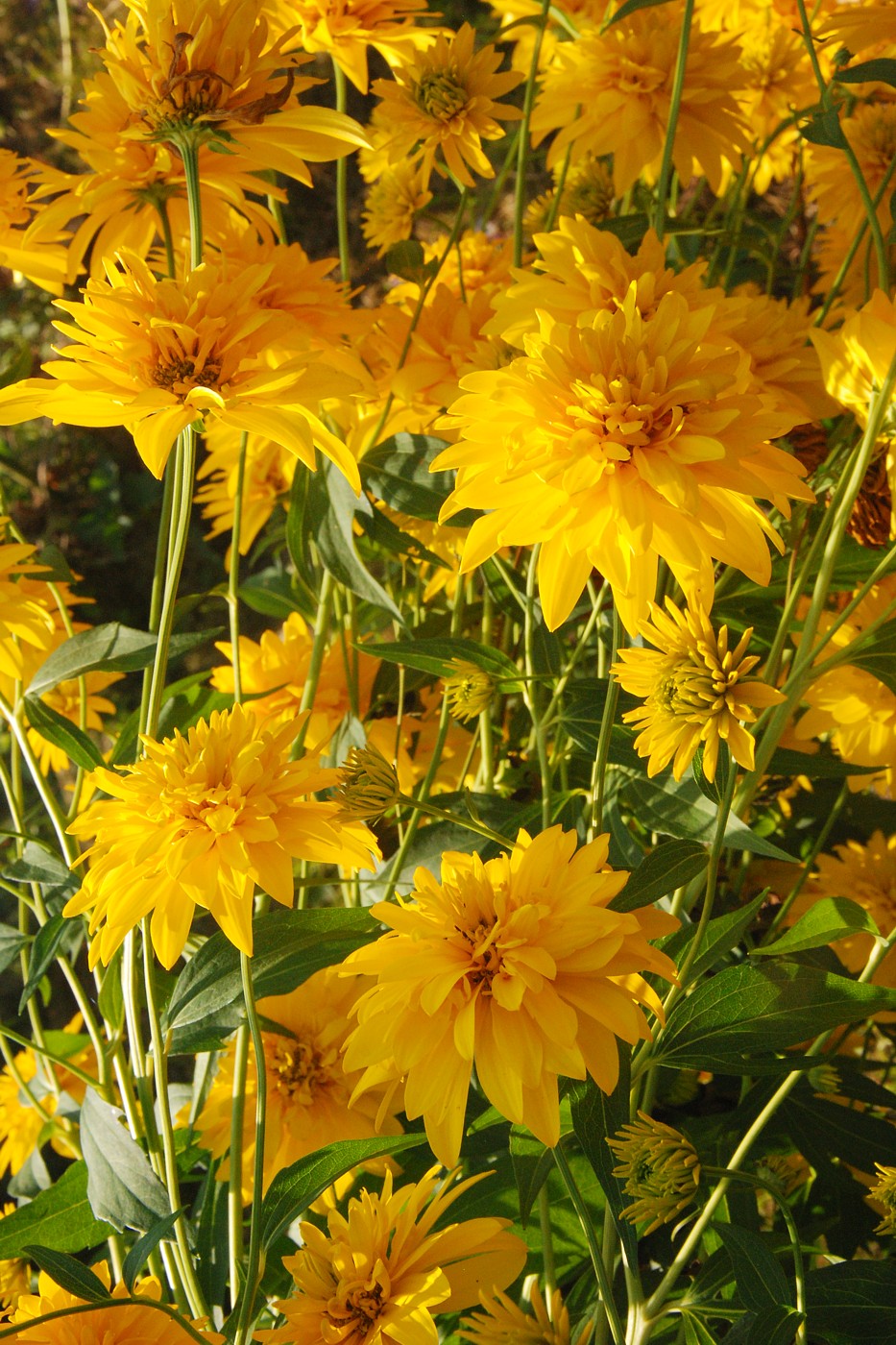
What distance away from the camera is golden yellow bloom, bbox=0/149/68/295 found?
1.96ft

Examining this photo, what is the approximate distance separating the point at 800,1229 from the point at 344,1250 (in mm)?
316

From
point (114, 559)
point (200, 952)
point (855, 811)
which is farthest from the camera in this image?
point (114, 559)

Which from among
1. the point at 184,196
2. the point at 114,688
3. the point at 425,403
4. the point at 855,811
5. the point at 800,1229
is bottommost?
the point at 114,688

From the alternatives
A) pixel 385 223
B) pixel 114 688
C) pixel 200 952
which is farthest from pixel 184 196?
pixel 114 688

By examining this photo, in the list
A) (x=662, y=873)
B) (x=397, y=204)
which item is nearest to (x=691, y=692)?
(x=662, y=873)

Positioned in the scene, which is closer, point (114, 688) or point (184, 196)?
point (184, 196)

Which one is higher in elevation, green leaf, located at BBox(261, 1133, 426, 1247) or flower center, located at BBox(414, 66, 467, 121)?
flower center, located at BBox(414, 66, 467, 121)

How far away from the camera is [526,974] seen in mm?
373

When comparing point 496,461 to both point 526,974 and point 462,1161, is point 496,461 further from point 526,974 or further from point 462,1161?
point 462,1161

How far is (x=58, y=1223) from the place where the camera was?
603 mm

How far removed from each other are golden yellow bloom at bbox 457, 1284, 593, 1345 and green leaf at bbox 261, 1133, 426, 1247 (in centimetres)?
7

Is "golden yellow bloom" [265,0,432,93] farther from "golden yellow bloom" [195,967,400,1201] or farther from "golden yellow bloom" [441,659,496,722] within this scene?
"golden yellow bloom" [195,967,400,1201]

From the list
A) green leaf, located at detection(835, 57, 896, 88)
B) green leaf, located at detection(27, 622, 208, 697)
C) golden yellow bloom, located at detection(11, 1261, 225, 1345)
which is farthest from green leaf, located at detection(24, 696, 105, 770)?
green leaf, located at detection(835, 57, 896, 88)

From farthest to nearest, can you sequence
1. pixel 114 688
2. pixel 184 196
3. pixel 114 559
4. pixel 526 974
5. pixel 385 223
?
pixel 114 559 < pixel 114 688 < pixel 385 223 < pixel 184 196 < pixel 526 974
